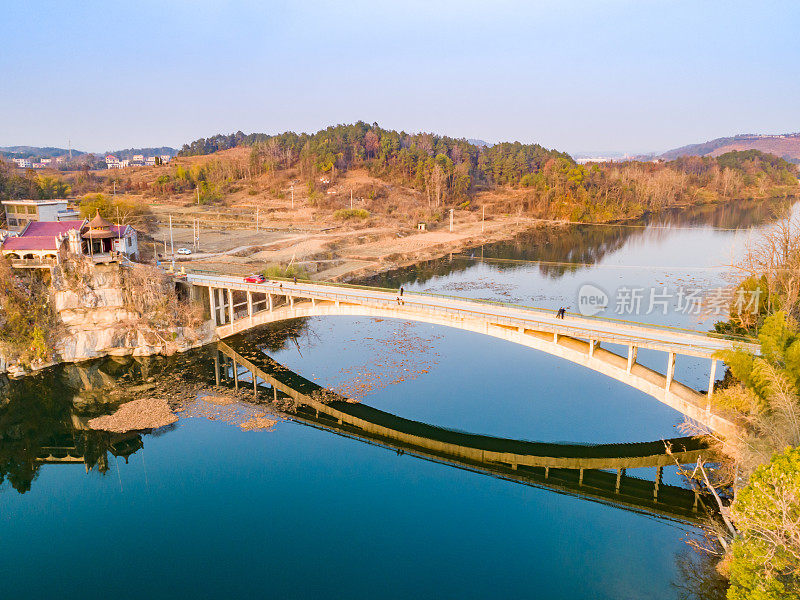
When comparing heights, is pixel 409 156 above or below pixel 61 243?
above

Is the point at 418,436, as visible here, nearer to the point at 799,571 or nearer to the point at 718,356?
the point at 718,356

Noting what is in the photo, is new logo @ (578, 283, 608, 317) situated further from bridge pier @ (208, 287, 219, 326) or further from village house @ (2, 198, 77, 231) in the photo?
village house @ (2, 198, 77, 231)

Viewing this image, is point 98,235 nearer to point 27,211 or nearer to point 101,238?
point 101,238

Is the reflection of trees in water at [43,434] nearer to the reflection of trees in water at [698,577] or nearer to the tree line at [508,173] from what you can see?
the reflection of trees in water at [698,577]

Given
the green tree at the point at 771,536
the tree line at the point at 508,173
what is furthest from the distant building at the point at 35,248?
the tree line at the point at 508,173

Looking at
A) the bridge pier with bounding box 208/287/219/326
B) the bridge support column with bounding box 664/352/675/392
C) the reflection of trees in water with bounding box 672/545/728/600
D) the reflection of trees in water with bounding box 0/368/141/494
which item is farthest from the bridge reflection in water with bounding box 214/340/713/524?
the bridge pier with bounding box 208/287/219/326

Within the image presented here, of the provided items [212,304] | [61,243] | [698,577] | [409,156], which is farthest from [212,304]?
[409,156]
